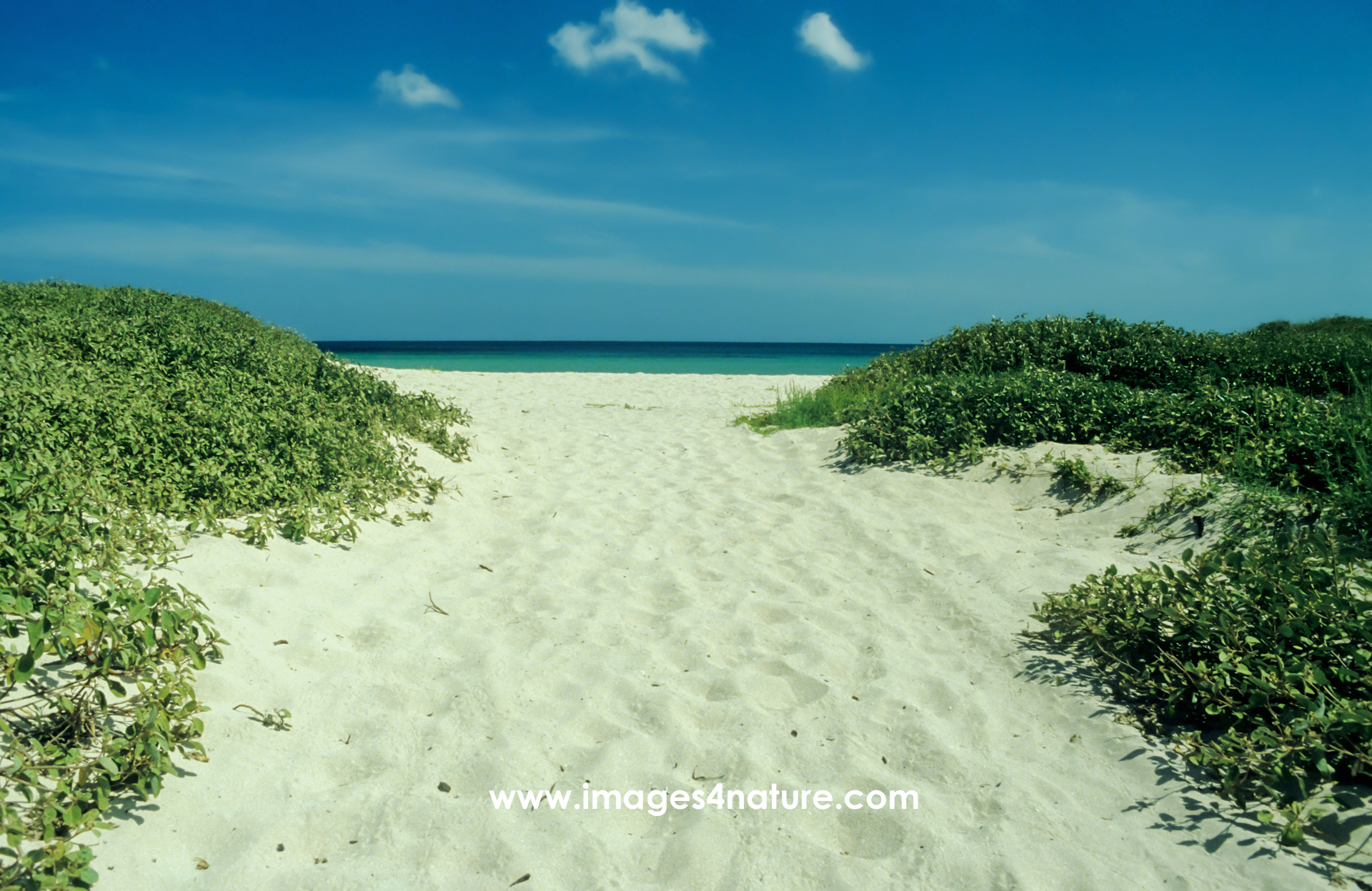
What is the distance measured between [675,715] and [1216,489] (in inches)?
161

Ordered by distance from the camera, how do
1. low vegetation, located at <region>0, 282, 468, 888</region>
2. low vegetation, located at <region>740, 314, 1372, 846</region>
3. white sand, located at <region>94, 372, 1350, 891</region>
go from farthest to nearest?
low vegetation, located at <region>740, 314, 1372, 846</region>, white sand, located at <region>94, 372, 1350, 891</region>, low vegetation, located at <region>0, 282, 468, 888</region>

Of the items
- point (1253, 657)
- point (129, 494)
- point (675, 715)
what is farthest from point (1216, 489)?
point (129, 494)

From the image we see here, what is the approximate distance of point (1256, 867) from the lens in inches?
91.2

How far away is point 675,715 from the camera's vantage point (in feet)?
11.0

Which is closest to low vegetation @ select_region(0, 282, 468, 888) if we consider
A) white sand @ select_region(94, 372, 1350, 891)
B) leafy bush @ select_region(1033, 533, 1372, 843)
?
white sand @ select_region(94, 372, 1350, 891)

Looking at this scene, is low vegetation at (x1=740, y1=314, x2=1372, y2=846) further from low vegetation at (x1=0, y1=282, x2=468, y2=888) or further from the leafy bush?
low vegetation at (x1=0, y1=282, x2=468, y2=888)

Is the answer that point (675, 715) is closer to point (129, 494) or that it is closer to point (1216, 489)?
point (129, 494)

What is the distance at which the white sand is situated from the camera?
2.49 meters

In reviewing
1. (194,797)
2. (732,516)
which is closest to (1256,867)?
(194,797)

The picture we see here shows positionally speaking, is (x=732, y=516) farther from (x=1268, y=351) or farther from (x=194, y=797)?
(x=1268, y=351)

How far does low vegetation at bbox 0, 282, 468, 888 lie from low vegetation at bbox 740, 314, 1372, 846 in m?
3.58

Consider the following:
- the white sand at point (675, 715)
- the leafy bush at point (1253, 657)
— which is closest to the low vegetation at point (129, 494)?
the white sand at point (675, 715)

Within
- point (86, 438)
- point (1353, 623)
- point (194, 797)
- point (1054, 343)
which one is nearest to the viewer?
point (194, 797)

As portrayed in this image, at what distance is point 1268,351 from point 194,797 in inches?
421
